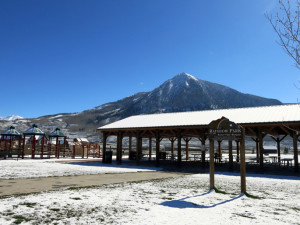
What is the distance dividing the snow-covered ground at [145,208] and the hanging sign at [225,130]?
6.89 ft

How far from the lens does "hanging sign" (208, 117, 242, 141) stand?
8.70m

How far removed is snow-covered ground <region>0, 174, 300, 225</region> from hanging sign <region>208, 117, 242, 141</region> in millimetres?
2099

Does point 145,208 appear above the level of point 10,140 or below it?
below

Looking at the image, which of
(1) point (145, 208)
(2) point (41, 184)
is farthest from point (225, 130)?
(2) point (41, 184)

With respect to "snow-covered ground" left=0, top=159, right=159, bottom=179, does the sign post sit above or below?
above

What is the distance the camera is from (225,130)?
8961mm

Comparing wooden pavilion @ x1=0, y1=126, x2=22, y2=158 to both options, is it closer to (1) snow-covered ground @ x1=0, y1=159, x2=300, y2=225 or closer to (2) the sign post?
(1) snow-covered ground @ x1=0, y1=159, x2=300, y2=225

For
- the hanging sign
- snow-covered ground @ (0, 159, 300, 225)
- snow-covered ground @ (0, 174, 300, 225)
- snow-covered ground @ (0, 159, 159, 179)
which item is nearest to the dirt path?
snow-covered ground @ (0, 159, 300, 225)

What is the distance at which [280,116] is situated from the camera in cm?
1522

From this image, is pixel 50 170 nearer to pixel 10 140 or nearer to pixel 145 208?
pixel 145 208

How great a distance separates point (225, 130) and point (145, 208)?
4.73 m

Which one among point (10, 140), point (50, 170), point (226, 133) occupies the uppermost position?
point (226, 133)

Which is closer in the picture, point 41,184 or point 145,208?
point 145,208

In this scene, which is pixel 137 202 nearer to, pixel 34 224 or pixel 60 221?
pixel 60 221
